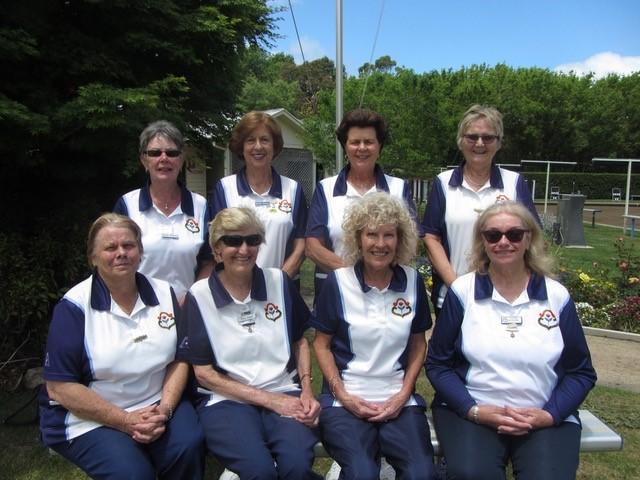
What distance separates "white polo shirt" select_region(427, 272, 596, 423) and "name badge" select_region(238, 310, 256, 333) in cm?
91

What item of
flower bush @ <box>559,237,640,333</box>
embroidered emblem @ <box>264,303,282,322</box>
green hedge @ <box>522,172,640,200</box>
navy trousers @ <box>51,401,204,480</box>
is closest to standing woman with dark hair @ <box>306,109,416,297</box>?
embroidered emblem @ <box>264,303,282,322</box>

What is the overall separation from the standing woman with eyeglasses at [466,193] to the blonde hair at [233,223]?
119cm

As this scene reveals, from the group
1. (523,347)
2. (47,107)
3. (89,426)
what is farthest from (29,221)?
(523,347)

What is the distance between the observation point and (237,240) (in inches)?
108

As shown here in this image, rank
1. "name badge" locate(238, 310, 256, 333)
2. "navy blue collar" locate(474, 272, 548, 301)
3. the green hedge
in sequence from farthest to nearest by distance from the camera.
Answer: the green hedge, "name badge" locate(238, 310, 256, 333), "navy blue collar" locate(474, 272, 548, 301)

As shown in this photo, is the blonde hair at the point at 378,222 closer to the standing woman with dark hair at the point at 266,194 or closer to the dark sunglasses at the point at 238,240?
the dark sunglasses at the point at 238,240

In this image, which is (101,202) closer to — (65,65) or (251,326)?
(65,65)

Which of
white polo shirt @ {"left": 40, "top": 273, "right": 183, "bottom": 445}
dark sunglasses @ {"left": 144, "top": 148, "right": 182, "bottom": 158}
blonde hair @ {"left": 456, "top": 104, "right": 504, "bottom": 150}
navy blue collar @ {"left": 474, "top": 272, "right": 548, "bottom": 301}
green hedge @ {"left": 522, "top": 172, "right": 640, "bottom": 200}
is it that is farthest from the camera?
green hedge @ {"left": 522, "top": 172, "right": 640, "bottom": 200}

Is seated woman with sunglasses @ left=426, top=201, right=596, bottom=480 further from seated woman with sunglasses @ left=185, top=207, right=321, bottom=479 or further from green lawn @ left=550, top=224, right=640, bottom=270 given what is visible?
green lawn @ left=550, top=224, right=640, bottom=270

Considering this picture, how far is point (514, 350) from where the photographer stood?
2561 mm

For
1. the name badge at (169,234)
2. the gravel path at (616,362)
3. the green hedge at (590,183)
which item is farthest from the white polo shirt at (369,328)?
the green hedge at (590,183)

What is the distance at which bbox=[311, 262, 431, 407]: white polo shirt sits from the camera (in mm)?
2785

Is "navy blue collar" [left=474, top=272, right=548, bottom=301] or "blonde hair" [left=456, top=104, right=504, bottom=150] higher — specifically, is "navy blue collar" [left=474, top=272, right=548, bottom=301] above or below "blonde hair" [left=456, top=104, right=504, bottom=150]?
below

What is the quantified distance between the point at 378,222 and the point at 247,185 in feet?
3.72
